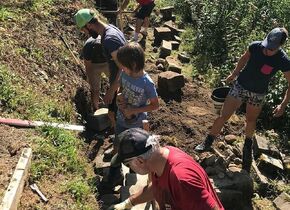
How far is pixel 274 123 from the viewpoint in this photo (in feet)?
23.7

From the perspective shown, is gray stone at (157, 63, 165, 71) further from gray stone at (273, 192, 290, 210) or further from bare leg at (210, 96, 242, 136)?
gray stone at (273, 192, 290, 210)

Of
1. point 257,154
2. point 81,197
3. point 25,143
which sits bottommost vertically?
point 257,154

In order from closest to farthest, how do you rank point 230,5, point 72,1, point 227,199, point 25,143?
1. point 25,143
2. point 227,199
3. point 72,1
4. point 230,5

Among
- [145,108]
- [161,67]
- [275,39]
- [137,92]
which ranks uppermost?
[275,39]

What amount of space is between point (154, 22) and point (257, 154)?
6.15 meters

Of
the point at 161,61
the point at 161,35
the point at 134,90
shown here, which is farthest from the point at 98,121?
the point at 161,35

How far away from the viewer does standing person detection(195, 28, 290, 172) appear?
16.4ft

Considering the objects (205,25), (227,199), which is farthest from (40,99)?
(205,25)

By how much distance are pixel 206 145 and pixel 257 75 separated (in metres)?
1.41

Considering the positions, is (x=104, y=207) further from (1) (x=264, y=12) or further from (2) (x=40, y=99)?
(1) (x=264, y=12)

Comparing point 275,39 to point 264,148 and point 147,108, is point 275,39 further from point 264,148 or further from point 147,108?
point 264,148

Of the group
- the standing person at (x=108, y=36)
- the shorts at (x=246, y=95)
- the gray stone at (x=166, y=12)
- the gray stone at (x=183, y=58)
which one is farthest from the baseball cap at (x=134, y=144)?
the gray stone at (x=166, y=12)

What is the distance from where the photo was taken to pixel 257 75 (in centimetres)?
525

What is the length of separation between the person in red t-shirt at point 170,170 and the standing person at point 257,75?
2887mm
